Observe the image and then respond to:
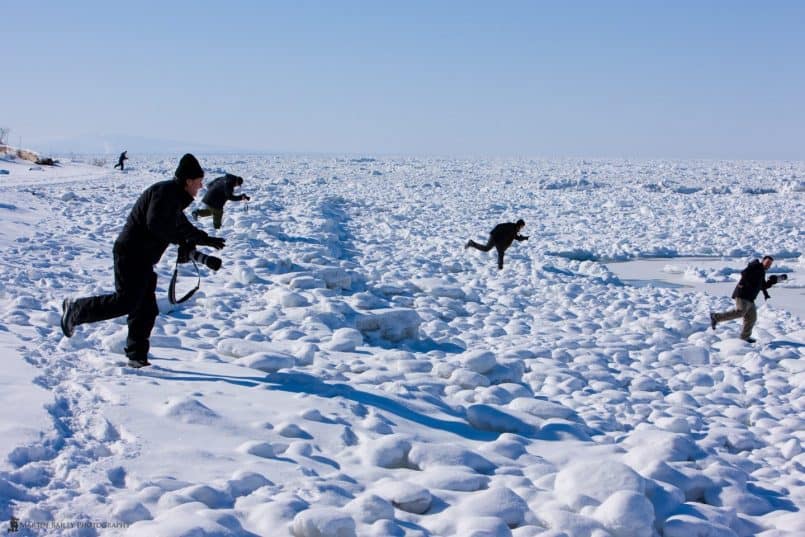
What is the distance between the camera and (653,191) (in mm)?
34688

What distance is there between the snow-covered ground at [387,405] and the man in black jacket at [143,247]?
0.96 feet

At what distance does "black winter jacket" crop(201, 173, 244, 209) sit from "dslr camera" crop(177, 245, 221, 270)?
23.7ft

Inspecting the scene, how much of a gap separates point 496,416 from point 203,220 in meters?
10.2

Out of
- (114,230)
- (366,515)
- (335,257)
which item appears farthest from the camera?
(335,257)

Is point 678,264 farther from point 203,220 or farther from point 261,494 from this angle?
point 261,494

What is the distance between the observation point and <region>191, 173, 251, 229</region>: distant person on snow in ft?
38.0

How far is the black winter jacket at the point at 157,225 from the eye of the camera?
14.0 ft

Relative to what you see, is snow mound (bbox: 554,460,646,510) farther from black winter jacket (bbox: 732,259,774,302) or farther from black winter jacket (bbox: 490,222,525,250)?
black winter jacket (bbox: 490,222,525,250)

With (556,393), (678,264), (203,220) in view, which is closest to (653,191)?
(678,264)

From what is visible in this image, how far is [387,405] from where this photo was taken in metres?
4.54

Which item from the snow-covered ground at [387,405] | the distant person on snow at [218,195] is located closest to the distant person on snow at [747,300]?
the snow-covered ground at [387,405]

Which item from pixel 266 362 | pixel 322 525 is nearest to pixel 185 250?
pixel 266 362

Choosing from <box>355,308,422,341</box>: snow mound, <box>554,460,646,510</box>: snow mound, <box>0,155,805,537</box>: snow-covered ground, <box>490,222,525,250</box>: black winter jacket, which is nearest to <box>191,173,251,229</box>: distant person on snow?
<box>0,155,805,537</box>: snow-covered ground

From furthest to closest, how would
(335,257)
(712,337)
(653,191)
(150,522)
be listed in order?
(653,191)
(335,257)
(712,337)
(150,522)
